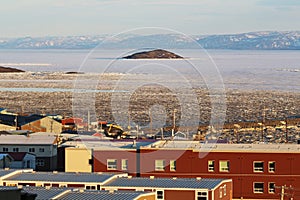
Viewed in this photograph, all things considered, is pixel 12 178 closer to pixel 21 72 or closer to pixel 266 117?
pixel 266 117

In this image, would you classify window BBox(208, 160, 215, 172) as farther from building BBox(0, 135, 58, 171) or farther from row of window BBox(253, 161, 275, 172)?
building BBox(0, 135, 58, 171)

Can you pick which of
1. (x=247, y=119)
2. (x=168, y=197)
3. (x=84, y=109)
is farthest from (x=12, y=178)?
(x=84, y=109)

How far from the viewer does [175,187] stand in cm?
1666

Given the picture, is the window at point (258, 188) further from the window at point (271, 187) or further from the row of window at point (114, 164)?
the row of window at point (114, 164)

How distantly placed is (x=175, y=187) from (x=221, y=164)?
472cm

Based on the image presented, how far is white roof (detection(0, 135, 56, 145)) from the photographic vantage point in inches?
959

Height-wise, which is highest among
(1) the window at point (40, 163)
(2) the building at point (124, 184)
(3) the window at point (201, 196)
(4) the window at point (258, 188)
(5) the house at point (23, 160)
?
(2) the building at point (124, 184)

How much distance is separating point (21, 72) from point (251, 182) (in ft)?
303

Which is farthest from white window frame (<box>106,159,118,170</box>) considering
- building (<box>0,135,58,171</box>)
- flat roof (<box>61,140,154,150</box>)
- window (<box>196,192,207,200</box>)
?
window (<box>196,192,207,200</box>)

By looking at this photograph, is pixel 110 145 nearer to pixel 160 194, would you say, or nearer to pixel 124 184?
pixel 124 184

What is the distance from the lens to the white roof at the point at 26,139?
79.9 ft

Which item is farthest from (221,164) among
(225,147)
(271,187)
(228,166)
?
(271,187)

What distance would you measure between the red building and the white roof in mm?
3239

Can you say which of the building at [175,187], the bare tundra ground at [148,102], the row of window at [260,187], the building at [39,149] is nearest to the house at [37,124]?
the bare tundra ground at [148,102]
